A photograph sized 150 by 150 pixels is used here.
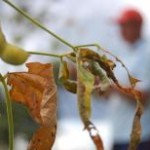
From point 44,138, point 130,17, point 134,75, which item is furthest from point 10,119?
point 130,17

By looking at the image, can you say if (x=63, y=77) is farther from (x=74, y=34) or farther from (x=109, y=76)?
(x=74, y=34)

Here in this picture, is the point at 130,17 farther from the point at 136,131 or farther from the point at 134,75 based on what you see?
the point at 136,131

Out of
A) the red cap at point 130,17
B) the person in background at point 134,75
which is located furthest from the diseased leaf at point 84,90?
the red cap at point 130,17

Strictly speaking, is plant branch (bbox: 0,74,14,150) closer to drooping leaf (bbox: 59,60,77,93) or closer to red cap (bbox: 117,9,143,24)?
drooping leaf (bbox: 59,60,77,93)

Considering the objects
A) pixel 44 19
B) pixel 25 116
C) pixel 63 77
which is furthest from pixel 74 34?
pixel 63 77

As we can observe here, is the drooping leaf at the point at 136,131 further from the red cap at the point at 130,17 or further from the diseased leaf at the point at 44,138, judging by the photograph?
the red cap at the point at 130,17
